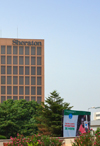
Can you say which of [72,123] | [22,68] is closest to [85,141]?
[72,123]

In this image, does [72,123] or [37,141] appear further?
[72,123]

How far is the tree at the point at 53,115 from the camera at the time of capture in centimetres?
4210

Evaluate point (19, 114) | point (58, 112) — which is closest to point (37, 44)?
point (19, 114)

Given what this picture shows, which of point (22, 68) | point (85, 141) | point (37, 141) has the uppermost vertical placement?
point (22, 68)

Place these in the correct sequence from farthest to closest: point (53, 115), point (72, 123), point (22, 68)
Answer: point (22, 68), point (53, 115), point (72, 123)

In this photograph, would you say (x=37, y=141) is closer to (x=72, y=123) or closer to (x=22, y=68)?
(x=72, y=123)

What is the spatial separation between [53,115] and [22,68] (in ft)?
178

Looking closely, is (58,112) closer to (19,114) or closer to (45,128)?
(45,128)

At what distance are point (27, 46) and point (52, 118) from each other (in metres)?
55.5

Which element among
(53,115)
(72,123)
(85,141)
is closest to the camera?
(85,141)

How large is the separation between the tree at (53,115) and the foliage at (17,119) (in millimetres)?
4761

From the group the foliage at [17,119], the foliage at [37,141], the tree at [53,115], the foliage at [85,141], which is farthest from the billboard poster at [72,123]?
the foliage at [17,119]

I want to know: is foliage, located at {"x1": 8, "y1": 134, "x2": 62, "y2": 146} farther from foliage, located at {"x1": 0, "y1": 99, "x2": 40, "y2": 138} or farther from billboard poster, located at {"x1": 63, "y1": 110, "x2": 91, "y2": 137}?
foliage, located at {"x1": 0, "y1": 99, "x2": 40, "y2": 138}

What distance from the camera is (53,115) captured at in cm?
4250
